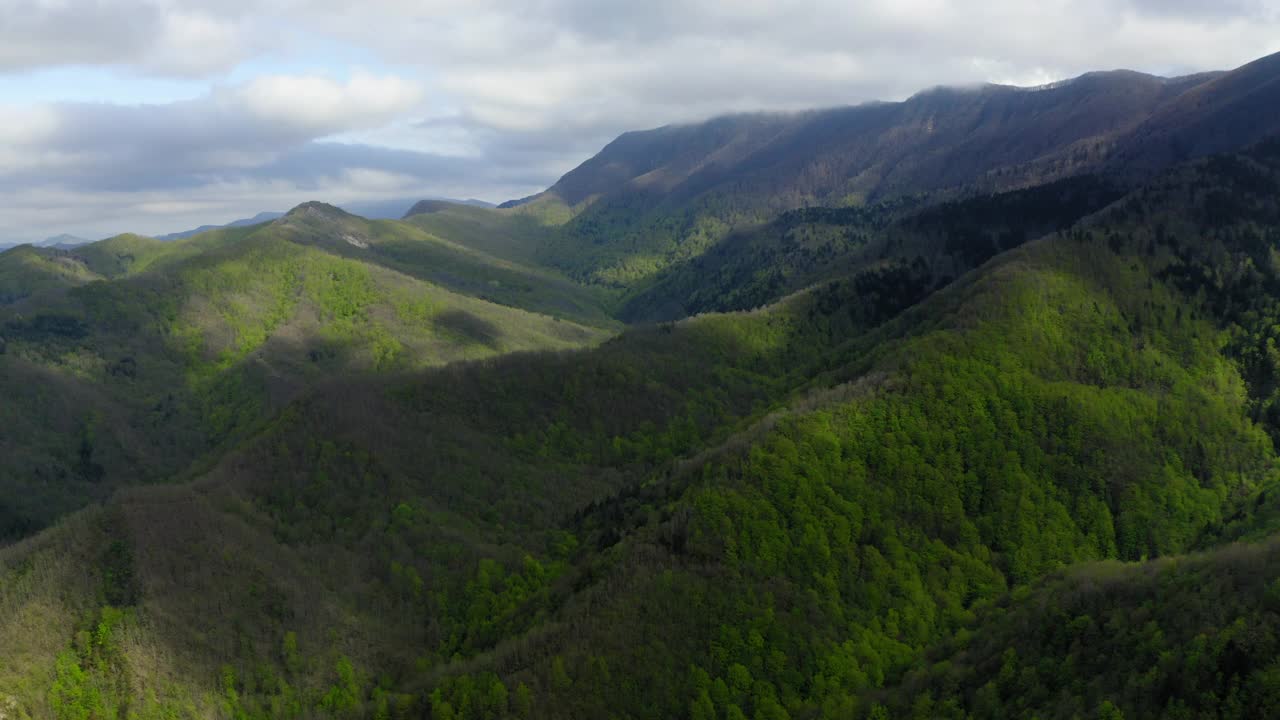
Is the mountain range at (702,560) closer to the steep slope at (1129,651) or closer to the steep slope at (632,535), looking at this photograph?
the steep slope at (1129,651)

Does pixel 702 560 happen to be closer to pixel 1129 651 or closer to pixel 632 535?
pixel 632 535

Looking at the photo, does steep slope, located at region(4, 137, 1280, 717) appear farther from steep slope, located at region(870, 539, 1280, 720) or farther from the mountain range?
steep slope, located at region(870, 539, 1280, 720)

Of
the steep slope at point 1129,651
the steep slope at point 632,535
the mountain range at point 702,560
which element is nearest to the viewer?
the steep slope at point 1129,651

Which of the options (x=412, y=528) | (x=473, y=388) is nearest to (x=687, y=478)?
(x=412, y=528)

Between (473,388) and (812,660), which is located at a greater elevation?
(473,388)

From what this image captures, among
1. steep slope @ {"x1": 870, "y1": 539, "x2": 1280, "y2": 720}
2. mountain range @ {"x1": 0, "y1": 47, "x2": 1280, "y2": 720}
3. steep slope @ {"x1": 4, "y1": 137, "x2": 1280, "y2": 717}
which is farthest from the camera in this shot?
steep slope @ {"x1": 4, "y1": 137, "x2": 1280, "y2": 717}

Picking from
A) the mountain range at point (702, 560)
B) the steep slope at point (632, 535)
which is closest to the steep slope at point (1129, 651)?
the mountain range at point (702, 560)

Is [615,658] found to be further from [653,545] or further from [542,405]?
[542,405]

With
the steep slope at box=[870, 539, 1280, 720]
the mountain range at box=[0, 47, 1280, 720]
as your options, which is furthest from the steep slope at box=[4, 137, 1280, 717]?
the steep slope at box=[870, 539, 1280, 720]
